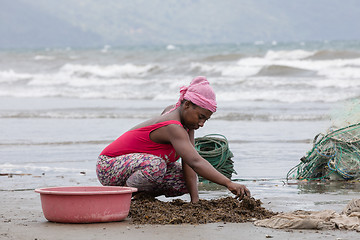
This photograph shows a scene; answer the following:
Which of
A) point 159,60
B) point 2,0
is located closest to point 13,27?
point 2,0

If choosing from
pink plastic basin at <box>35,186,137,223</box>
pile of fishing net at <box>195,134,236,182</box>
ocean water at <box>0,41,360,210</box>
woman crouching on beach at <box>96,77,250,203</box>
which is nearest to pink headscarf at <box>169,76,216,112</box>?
woman crouching on beach at <box>96,77,250,203</box>

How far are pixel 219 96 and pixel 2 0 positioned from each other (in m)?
120

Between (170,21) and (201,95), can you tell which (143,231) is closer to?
(201,95)

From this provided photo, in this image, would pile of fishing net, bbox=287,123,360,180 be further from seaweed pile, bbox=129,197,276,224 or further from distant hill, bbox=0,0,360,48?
distant hill, bbox=0,0,360,48

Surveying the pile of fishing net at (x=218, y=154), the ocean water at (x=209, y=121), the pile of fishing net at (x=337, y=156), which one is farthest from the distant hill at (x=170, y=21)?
the pile of fishing net at (x=337, y=156)

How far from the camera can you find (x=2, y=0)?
432 ft

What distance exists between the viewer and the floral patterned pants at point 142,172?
505 cm

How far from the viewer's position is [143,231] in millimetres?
4258

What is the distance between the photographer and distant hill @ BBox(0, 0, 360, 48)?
5049 inches

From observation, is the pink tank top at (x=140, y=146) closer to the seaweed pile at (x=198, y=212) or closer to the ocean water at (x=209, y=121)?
the seaweed pile at (x=198, y=212)

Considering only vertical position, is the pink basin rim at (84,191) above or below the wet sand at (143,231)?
above

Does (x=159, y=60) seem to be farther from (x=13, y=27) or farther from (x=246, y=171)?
(x=13, y=27)

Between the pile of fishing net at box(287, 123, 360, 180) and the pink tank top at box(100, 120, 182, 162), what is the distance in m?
2.53

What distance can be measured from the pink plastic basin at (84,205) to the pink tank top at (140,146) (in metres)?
0.65
